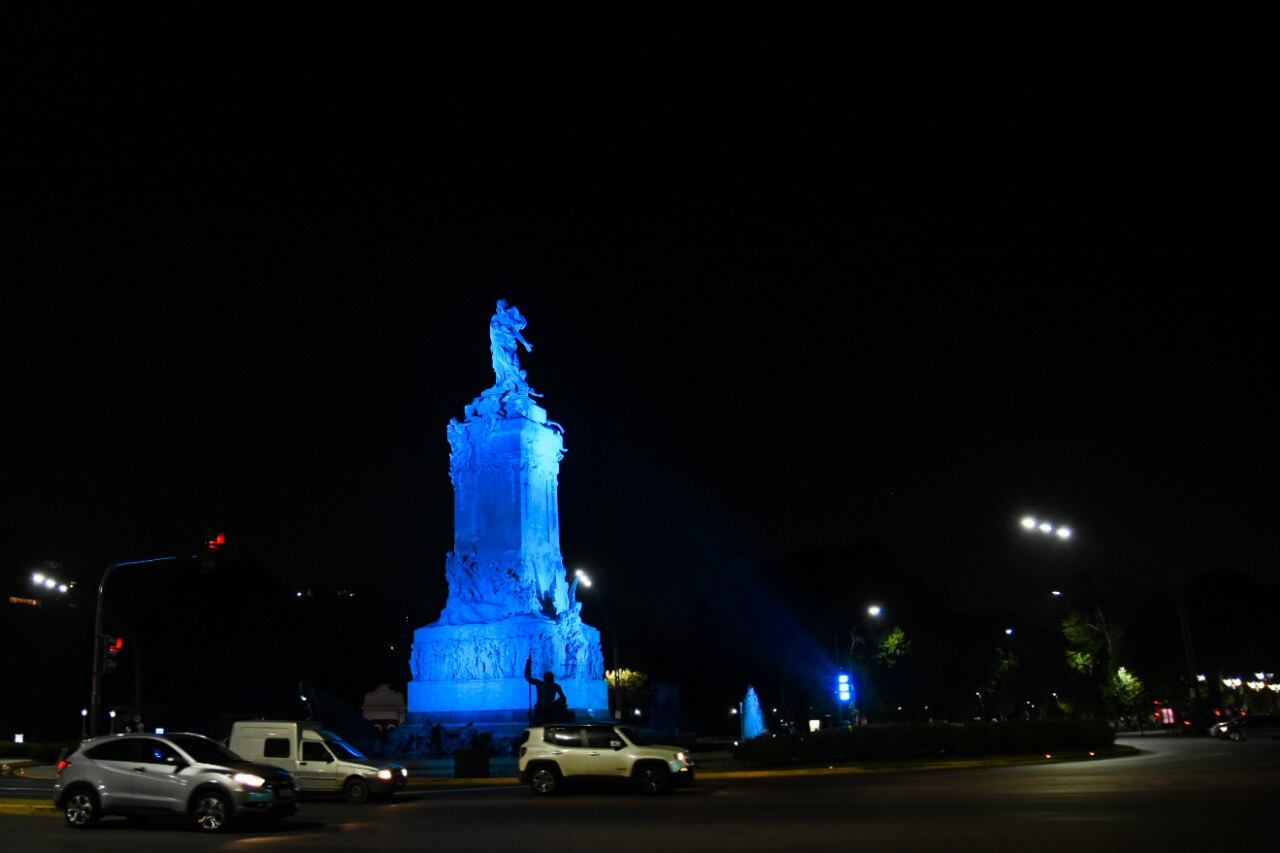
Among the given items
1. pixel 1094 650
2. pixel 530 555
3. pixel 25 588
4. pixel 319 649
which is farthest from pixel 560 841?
pixel 319 649

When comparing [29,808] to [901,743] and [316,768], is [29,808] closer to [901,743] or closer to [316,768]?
[316,768]

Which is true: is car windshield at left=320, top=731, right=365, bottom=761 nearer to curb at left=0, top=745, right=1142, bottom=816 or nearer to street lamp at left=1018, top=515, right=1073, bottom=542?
curb at left=0, top=745, right=1142, bottom=816

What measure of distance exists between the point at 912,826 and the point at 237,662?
223 ft

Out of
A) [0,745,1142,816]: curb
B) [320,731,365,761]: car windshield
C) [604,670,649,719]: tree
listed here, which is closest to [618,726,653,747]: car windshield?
Answer: [0,745,1142,816]: curb

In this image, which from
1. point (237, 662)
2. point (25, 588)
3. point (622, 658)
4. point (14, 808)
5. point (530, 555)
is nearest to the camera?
point (14, 808)

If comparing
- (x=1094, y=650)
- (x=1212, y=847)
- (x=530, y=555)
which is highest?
(x=530, y=555)

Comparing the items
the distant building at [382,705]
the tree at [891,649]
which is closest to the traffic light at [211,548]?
the tree at [891,649]

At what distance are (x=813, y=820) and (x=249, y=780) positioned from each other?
Result: 8.71 metres

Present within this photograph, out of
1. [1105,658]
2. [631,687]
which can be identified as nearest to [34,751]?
[631,687]

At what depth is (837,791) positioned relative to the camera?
23953 millimetres

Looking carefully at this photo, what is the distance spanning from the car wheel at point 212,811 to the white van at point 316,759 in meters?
5.39

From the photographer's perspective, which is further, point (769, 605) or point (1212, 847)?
point (769, 605)

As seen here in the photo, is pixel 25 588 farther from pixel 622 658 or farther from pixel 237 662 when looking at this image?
pixel 622 658

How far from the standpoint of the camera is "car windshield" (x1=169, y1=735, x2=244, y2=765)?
1942 cm
